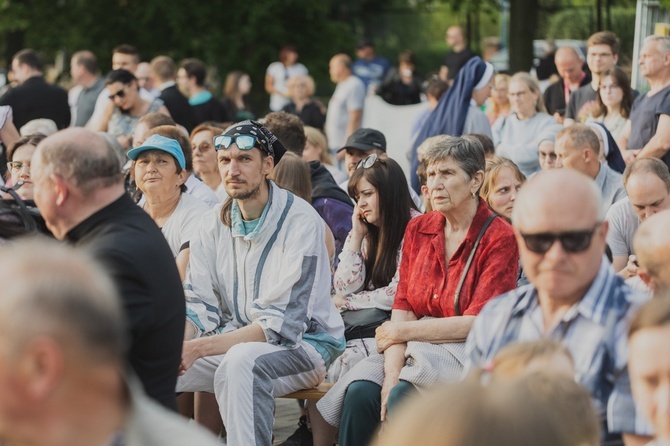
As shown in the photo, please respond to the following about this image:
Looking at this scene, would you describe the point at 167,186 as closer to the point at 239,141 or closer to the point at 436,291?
the point at 239,141

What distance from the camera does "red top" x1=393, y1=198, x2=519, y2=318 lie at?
539 cm

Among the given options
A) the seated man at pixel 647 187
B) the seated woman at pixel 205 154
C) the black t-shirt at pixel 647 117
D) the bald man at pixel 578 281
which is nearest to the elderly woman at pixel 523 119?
the black t-shirt at pixel 647 117

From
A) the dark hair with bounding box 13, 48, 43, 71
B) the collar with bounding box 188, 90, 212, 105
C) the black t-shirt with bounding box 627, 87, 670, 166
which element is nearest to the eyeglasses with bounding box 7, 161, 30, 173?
the black t-shirt with bounding box 627, 87, 670, 166

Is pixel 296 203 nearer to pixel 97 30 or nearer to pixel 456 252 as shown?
pixel 456 252

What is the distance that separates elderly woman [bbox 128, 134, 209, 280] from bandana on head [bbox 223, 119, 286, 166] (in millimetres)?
636

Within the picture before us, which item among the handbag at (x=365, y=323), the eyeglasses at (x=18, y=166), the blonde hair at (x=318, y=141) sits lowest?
the handbag at (x=365, y=323)

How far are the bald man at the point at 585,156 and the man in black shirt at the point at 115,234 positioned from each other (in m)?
3.94

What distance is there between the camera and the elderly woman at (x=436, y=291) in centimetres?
542

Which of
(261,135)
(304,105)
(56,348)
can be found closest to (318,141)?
(261,135)

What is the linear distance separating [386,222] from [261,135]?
2.85ft

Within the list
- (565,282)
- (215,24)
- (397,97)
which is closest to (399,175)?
(565,282)

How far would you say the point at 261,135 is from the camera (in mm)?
6262

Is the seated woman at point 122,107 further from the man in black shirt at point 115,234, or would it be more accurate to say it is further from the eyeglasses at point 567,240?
the eyeglasses at point 567,240

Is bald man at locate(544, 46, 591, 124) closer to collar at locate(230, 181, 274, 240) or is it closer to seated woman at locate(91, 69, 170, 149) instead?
seated woman at locate(91, 69, 170, 149)
